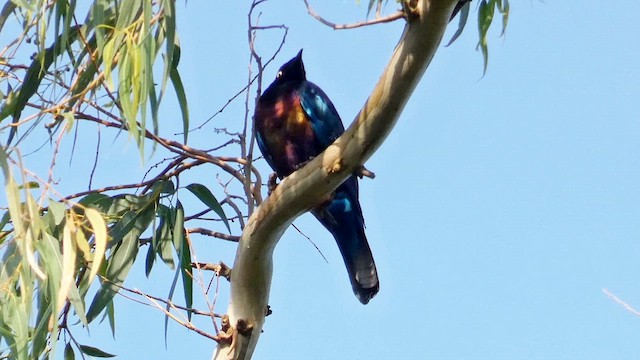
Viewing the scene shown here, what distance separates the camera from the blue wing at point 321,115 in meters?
3.42

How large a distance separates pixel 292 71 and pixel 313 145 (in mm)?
401

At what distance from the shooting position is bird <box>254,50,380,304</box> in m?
3.33

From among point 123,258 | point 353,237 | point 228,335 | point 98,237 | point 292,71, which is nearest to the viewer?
point 98,237

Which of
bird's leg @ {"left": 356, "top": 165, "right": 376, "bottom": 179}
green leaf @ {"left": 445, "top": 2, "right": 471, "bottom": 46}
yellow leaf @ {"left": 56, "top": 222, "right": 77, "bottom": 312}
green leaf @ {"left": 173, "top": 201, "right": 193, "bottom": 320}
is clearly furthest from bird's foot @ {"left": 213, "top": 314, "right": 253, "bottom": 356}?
green leaf @ {"left": 445, "top": 2, "right": 471, "bottom": 46}

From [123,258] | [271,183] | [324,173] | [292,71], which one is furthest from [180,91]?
[292,71]

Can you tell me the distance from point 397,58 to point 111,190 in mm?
886

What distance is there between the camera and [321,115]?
3469mm

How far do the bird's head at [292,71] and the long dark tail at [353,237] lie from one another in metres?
0.49

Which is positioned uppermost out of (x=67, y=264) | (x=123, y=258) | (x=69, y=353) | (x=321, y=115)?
(x=321, y=115)

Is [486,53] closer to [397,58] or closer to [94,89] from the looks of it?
[397,58]

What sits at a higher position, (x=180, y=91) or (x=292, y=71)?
(x=292, y=71)

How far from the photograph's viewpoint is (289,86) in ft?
11.8

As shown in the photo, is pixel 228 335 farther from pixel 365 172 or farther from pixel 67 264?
pixel 67 264

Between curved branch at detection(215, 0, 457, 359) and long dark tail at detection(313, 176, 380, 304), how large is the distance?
2.57 feet
